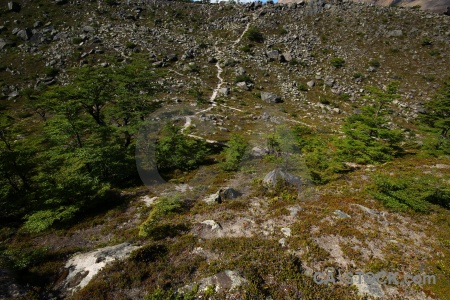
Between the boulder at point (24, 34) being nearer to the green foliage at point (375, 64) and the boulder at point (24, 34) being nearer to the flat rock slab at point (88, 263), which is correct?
the flat rock slab at point (88, 263)

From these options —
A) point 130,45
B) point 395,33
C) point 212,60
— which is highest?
point 130,45

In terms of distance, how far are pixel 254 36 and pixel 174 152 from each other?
59095 millimetres

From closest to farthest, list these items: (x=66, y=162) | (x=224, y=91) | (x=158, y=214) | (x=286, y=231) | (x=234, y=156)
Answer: (x=286, y=231) < (x=158, y=214) < (x=66, y=162) < (x=234, y=156) < (x=224, y=91)

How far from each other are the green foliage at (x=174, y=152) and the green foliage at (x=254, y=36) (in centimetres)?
5633

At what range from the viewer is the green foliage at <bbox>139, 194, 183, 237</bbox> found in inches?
454

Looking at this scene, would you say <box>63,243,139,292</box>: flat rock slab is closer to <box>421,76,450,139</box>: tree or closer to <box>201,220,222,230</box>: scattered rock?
<box>201,220,222,230</box>: scattered rock

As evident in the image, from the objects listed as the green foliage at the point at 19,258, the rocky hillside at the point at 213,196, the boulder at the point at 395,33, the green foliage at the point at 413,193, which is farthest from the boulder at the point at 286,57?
the green foliage at the point at 19,258

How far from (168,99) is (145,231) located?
37.9 metres

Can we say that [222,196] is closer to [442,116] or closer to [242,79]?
[442,116]

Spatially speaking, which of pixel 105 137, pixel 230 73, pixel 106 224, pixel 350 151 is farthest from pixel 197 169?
pixel 230 73

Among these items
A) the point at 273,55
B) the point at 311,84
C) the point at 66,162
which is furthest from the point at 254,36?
the point at 66,162

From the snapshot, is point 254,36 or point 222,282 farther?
point 254,36

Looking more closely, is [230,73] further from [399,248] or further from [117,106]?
[399,248]

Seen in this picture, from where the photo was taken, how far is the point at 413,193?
1266 cm
